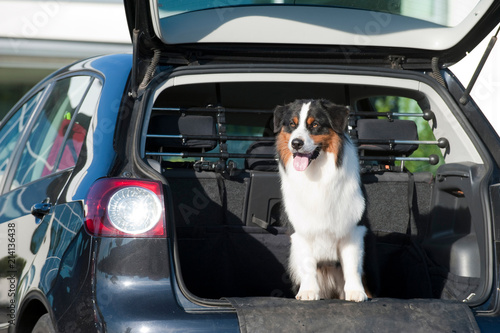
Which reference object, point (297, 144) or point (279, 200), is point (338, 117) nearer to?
point (297, 144)

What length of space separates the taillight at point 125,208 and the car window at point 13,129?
1.66 m

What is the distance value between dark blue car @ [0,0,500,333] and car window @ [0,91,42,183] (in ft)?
0.06

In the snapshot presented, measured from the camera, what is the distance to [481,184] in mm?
3225

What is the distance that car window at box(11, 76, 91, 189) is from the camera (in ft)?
12.2

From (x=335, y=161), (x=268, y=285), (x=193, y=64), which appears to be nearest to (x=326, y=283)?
(x=268, y=285)

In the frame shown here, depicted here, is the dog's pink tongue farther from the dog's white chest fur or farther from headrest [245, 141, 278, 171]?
headrest [245, 141, 278, 171]

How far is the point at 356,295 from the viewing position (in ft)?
11.9

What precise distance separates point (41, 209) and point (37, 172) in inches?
23.2

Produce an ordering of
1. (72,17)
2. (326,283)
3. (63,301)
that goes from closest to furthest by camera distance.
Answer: (63,301) → (326,283) → (72,17)

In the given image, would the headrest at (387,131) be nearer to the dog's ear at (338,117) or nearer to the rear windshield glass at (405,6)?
the dog's ear at (338,117)

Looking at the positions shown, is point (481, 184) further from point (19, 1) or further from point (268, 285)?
point (19, 1)

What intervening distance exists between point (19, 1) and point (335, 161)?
39.4ft

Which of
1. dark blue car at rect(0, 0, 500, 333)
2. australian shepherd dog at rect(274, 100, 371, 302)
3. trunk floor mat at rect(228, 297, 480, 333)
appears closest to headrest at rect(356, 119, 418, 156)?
dark blue car at rect(0, 0, 500, 333)

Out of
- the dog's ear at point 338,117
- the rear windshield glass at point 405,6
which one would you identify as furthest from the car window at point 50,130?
the dog's ear at point 338,117
